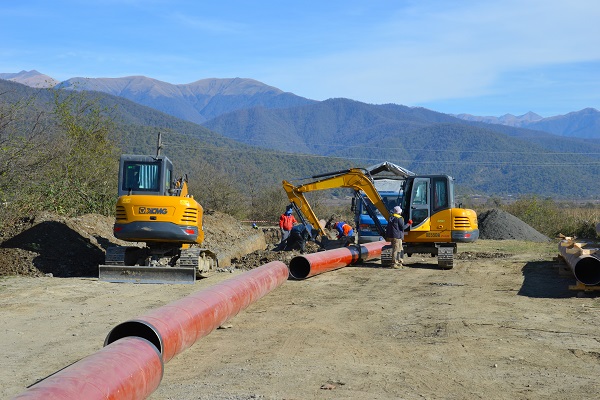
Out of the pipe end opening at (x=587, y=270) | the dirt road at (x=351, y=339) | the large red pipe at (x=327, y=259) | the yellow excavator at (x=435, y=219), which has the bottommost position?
the dirt road at (x=351, y=339)

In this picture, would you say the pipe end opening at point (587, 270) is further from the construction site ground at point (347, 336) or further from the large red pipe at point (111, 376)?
the large red pipe at point (111, 376)

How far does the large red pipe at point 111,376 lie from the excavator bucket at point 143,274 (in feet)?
28.4

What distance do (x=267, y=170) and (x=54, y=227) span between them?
101261mm

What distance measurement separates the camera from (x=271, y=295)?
15.1 metres

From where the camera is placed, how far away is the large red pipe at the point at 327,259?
1789cm

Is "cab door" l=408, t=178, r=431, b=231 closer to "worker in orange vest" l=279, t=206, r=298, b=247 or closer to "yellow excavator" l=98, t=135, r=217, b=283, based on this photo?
"yellow excavator" l=98, t=135, r=217, b=283

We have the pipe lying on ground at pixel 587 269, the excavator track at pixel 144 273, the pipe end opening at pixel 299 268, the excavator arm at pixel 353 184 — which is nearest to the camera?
the pipe lying on ground at pixel 587 269

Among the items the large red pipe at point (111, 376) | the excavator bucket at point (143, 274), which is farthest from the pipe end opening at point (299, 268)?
the large red pipe at point (111, 376)

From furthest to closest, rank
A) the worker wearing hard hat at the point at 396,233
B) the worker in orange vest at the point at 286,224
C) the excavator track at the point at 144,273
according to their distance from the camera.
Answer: the worker in orange vest at the point at 286,224, the worker wearing hard hat at the point at 396,233, the excavator track at the point at 144,273

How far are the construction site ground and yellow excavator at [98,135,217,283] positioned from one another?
1.72 ft

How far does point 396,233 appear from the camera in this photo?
2014 cm

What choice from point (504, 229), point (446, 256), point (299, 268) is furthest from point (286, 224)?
point (504, 229)

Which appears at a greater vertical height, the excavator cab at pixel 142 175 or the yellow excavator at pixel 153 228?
the excavator cab at pixel 142 175

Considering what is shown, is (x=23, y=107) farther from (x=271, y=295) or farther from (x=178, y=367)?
(x=178, y=367)
